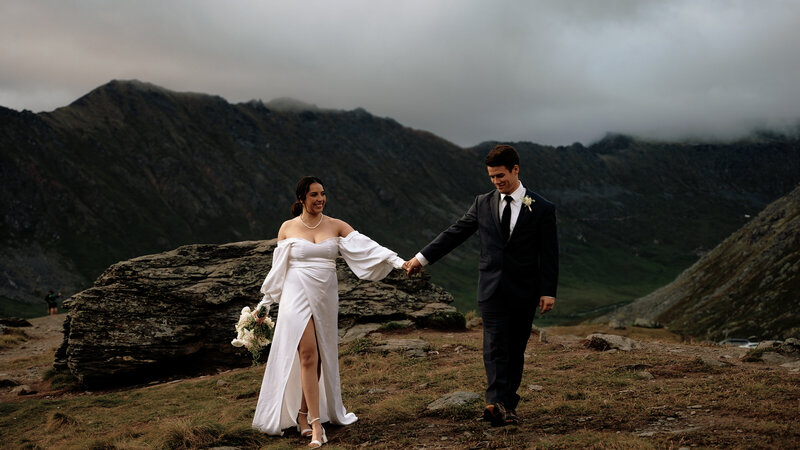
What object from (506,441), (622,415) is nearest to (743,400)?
(622,415)

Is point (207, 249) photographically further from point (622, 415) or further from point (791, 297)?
point (791, 297)

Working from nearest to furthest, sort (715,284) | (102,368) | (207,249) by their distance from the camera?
(102,368)
(207,249)
(715,284)

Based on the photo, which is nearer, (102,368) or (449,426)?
(449,426)

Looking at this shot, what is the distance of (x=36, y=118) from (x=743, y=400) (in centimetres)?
22166

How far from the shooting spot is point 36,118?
192 metres

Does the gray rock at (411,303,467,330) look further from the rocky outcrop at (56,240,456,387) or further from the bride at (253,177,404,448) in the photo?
the bride at (253,177,404,448)

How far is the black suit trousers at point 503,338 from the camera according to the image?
838 centimetres

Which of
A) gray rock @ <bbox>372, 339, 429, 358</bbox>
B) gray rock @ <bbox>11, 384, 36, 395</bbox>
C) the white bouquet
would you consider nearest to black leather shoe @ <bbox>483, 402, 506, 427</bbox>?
the white bouquet

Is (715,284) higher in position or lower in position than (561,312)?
higher

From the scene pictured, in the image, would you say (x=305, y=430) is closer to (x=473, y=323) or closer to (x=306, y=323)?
(x=306, y=323)

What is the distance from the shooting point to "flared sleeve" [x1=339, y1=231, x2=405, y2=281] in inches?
381

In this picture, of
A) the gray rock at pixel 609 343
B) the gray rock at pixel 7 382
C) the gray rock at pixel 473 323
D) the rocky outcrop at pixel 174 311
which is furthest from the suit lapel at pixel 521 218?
the gray rock at pixel 7 382

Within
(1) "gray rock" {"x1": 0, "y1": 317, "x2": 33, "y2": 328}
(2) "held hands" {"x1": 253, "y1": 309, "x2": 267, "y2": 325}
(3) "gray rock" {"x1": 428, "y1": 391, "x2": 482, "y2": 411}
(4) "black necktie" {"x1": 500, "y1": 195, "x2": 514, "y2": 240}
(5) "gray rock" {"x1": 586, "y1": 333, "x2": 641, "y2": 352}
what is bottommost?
(1) "gray rock" {"x1": 0, "y1": 317, "x2": 33, "y2": 328}

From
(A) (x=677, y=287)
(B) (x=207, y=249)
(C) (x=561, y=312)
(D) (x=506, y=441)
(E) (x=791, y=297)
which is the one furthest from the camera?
(C) (x=561, y=312)
